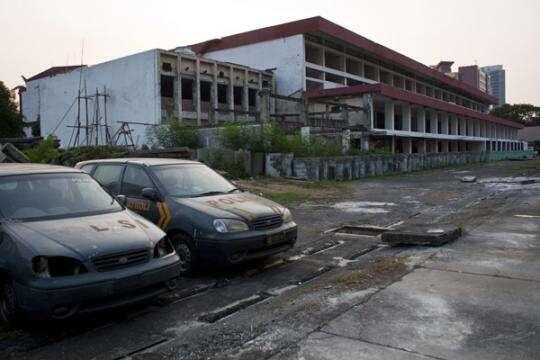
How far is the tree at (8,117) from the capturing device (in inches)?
1729

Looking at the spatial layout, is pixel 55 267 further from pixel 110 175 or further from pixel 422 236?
pixel 422 236

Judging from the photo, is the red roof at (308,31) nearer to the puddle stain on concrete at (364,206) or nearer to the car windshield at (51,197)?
the puddle stain on concrete at (364,206)

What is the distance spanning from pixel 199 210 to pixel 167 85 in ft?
107

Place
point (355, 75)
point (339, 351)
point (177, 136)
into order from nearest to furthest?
1. point (339, 351)
2. point (177, 136)
3. point (355, 75)

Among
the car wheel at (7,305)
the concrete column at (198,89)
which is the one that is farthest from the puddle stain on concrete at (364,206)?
the concrete column at (198,89)

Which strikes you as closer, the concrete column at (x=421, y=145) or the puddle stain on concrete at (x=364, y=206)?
the puddle stain on concrete at (x=364, y=206)

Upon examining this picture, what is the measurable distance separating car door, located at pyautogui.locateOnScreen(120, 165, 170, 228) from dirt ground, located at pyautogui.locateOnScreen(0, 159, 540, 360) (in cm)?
102

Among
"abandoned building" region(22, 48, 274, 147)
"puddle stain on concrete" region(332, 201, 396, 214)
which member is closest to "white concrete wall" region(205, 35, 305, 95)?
"abandoned building" region(22, 48, 274, 147)

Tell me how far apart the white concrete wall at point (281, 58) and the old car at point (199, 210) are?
33.8m

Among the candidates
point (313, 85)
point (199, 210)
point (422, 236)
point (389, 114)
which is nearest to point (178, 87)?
point (313, 85)

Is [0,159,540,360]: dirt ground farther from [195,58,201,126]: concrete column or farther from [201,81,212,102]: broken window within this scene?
[201,81,212,102]: broken window

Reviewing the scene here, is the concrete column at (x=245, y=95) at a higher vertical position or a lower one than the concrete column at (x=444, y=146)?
higher

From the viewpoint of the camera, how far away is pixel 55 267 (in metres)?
4.68

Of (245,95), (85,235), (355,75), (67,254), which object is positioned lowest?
(67,254)
